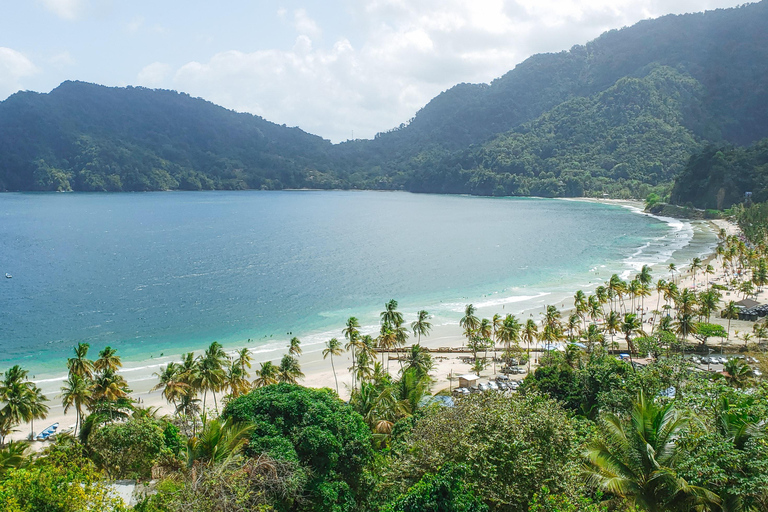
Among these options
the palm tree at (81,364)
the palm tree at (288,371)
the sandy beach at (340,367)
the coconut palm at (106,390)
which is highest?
the palm tree at (81,364)

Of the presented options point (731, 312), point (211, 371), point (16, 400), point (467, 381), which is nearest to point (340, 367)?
point (467, 381)

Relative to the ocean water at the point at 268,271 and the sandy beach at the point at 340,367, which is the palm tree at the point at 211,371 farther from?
the ocean water at the point at 268,271

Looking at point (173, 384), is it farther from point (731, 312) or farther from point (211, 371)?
point (731, 312)

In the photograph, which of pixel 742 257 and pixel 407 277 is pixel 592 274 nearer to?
pixel 742 257

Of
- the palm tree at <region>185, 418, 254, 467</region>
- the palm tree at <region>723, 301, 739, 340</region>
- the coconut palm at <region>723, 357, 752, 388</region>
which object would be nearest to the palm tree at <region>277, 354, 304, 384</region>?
the palm tree at <region>185, 418, 254, 467</region>

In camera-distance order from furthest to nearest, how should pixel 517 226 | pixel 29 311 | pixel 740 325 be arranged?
pixel 517 226 < pixel 29 311 < pixel 740 325

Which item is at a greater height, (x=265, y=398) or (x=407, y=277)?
(x=265, y=398)

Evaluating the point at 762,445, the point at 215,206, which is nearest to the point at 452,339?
the point at 762,445

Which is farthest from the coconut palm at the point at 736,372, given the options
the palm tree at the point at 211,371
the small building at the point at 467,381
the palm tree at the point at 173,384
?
the palm tree at the point at 173,384
